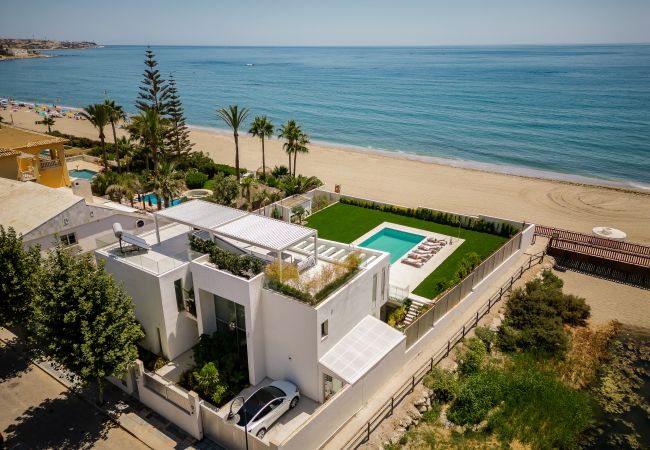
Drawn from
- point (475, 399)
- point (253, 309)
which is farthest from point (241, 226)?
point (475, 399)

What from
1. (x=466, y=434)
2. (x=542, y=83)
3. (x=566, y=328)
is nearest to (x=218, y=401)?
(x=466, y=434)

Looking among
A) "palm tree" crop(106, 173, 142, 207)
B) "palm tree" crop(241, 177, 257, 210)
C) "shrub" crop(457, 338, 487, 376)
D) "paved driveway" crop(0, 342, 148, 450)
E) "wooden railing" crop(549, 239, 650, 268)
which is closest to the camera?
"paved driveway" crop(0, 342, 148, 450)

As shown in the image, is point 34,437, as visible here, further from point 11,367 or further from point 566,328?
point 566,328

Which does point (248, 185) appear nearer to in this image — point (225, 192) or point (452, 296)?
point (225, 192)

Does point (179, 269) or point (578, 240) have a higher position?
point (179, 269)

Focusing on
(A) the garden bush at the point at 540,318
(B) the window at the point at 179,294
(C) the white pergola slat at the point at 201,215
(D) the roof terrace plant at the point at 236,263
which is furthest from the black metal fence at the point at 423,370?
(C) the white pergola slat at the point at 201,215

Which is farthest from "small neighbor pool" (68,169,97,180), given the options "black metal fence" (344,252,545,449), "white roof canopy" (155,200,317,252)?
"black metal fence" (344,252,545,449)

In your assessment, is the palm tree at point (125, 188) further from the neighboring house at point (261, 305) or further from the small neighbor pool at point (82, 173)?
the neighboring house at point (261, 305)

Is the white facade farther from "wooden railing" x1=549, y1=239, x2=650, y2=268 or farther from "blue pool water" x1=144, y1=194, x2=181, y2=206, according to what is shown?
"blue pool water" x1=144, y1=194, x2=181, y2=206
